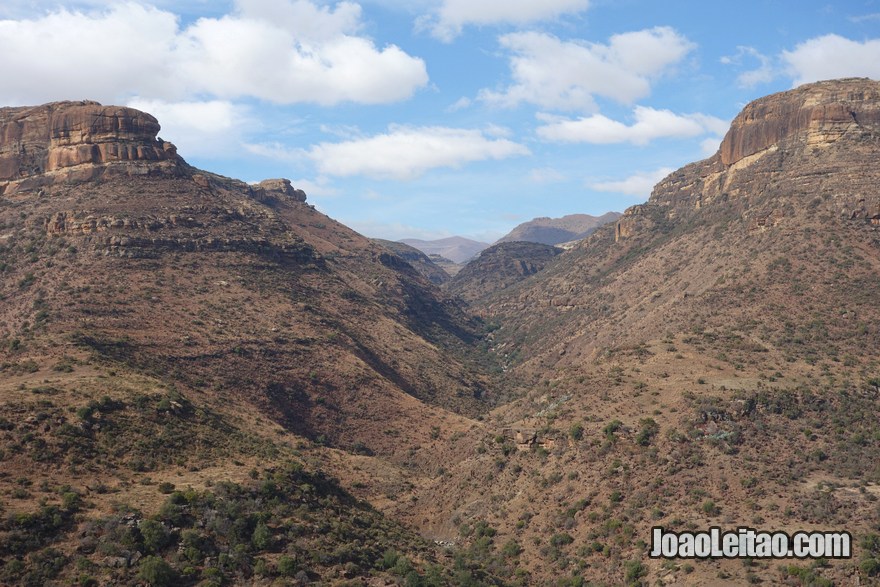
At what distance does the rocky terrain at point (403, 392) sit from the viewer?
1412 inches

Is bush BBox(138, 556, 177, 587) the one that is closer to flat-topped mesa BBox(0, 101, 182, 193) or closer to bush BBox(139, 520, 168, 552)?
bush BBox(139, 520, 168, 552)

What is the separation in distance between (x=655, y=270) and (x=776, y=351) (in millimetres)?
47652

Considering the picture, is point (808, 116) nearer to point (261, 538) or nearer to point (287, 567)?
point (261, 538)

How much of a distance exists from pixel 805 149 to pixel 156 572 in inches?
3430

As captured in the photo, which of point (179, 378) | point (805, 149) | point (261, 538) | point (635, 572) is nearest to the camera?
point (635, 572)

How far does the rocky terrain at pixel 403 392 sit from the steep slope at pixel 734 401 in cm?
25

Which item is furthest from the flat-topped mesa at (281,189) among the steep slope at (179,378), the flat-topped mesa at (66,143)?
the flat-topped mesa at (66,143)

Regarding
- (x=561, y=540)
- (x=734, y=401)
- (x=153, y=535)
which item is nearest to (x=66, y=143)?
(x=153, y=535)

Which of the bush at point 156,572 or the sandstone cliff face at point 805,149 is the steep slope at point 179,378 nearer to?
the bush at point 156,572

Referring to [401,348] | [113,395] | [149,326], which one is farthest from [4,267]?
[401,348]

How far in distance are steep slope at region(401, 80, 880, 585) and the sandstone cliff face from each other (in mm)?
260

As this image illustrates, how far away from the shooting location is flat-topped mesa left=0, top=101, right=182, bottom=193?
284ft

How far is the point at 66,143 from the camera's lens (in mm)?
87688

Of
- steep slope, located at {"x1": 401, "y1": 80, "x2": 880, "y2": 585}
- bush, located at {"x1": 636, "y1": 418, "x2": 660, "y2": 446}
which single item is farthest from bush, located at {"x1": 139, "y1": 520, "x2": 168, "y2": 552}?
bush, located at {"x1": 636, "y1": 418, "x2": 660, "y2": 446}
